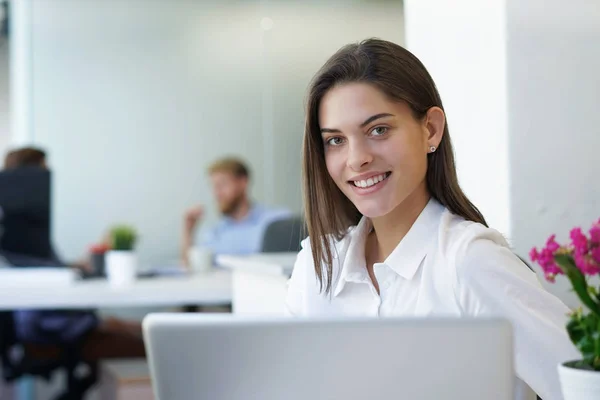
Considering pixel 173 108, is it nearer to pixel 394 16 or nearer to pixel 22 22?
pixel 22 22

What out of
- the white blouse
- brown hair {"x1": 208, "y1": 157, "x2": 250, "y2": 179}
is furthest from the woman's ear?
brown hair {"x1": 208, "y1": 157, "x2": 250, "y2": 179}

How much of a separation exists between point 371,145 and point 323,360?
2.40ft

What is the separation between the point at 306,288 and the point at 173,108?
4.53 meters

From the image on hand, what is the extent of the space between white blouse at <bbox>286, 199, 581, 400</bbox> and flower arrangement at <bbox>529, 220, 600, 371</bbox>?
304mm

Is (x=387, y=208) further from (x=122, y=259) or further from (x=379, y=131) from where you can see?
(x=122, y=259)

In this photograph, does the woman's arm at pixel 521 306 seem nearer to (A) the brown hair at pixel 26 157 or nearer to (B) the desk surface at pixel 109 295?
(B) the desk surface at pixel 109 295

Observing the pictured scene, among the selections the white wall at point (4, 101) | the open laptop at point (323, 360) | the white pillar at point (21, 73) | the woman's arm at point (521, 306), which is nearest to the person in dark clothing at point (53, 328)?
the white wall at point (4, 101)

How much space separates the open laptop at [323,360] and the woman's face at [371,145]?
71 cm

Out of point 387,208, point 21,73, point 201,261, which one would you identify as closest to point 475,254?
point 387,208

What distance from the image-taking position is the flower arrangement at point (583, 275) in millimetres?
799

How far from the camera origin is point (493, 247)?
1337 millimetres

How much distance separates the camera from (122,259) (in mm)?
3545

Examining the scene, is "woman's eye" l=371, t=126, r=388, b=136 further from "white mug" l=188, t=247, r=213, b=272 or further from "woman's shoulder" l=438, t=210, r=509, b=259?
"white mug" l=188, t=247, r=213, b=272

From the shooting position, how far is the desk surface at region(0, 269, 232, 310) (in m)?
3.28
